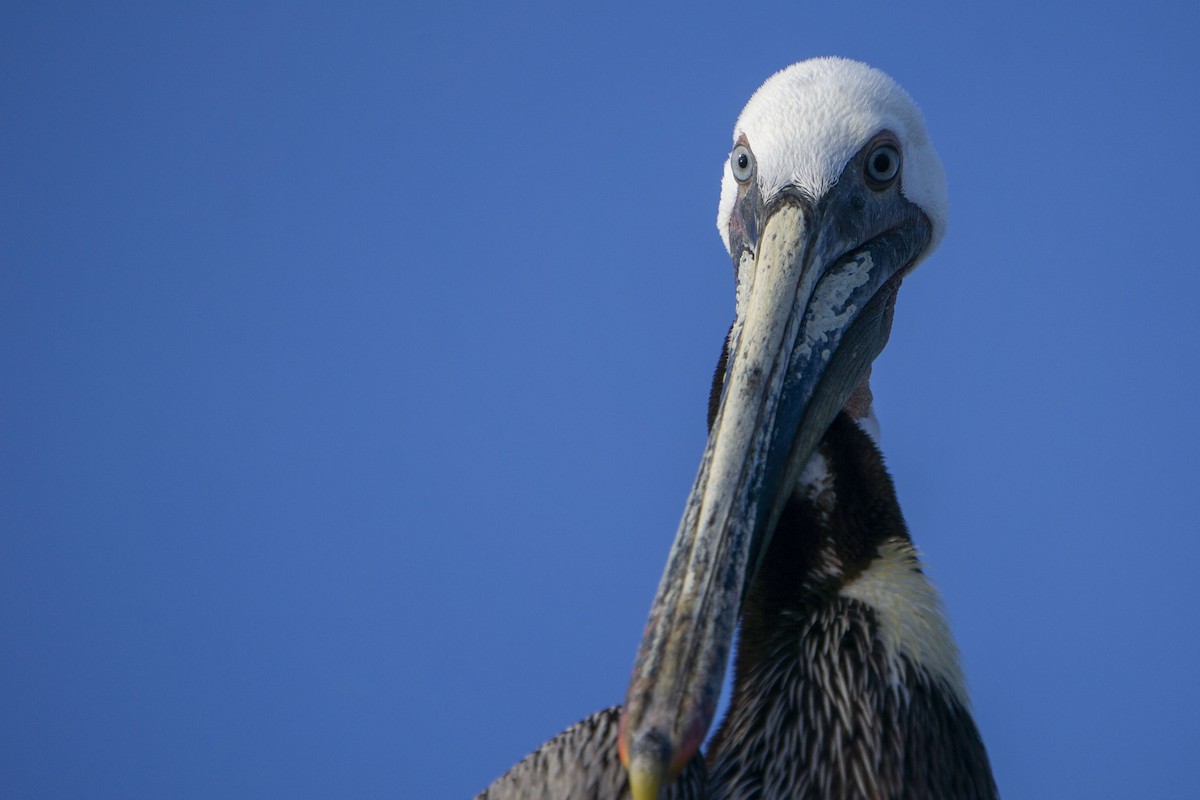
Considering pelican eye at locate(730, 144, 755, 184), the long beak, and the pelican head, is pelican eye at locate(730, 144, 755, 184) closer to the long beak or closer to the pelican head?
the pelican head

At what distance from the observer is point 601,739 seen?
2.03 meters

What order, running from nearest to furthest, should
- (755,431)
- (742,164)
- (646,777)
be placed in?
(646,777) → (755,431) → (742,164)

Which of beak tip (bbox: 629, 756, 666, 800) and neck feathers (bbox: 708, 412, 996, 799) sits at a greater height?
neck feathers (bbox: 708, 412, 996, 799)

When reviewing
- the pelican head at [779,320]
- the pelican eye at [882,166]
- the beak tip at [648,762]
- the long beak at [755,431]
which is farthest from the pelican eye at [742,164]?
the beak tip at [648,762]

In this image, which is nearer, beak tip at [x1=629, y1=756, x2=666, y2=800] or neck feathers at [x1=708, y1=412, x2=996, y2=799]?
beak tip at [x1=629, y1=756, x2=666, y2=800]

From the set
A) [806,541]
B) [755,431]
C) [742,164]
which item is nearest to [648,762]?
[755,431]

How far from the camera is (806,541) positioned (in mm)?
2180

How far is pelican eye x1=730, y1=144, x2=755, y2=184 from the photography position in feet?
7.61

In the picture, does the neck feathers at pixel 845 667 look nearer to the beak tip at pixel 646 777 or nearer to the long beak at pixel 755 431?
the long beak at pixel 755 431

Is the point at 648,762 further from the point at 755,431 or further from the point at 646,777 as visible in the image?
the point at 755,431

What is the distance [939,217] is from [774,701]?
1181mm

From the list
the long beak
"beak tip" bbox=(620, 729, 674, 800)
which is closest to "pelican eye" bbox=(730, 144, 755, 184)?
the long beak

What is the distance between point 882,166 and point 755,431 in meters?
0.79

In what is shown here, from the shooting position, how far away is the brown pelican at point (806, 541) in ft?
5.92
